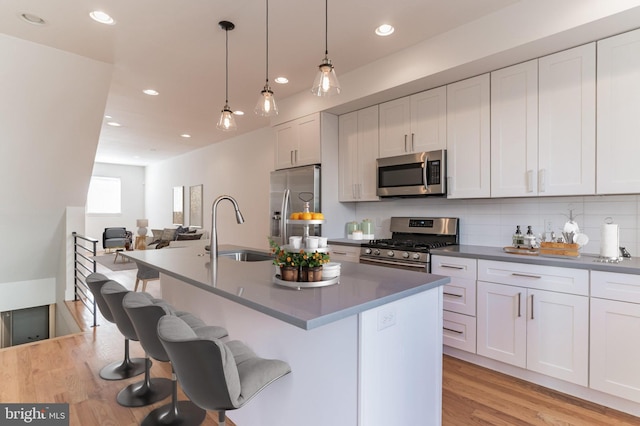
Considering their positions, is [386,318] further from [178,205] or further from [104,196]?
[104,196]

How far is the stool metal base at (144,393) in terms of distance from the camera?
2.21m

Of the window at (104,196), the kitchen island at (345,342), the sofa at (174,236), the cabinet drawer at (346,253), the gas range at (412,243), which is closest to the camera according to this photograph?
the kitchen island at (345,342)

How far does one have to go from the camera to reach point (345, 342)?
1321 mm

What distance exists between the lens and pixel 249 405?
6.16 feet

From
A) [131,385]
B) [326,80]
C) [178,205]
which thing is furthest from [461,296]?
[178,205]

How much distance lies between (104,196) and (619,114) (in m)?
12.1

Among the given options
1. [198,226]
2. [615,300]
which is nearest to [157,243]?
[198,226]

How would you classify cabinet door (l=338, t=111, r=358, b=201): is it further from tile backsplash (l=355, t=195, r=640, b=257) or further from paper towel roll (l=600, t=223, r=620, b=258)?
paper towel roll (l=600, t=223, r=620, b=258)

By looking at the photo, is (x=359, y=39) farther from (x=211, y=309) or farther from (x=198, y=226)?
(x=198, y=226)

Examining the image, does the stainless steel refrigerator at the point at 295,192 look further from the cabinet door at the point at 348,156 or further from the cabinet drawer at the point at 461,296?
the cabinet drawer at the point at 461,296

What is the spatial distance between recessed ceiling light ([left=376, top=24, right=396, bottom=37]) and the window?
1050cm

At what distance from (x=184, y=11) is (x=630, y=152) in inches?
130

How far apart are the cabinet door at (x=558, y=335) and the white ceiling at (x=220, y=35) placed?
214cm

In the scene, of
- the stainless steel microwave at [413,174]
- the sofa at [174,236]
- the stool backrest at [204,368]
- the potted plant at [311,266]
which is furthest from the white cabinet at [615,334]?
the sofa at [174,236]
